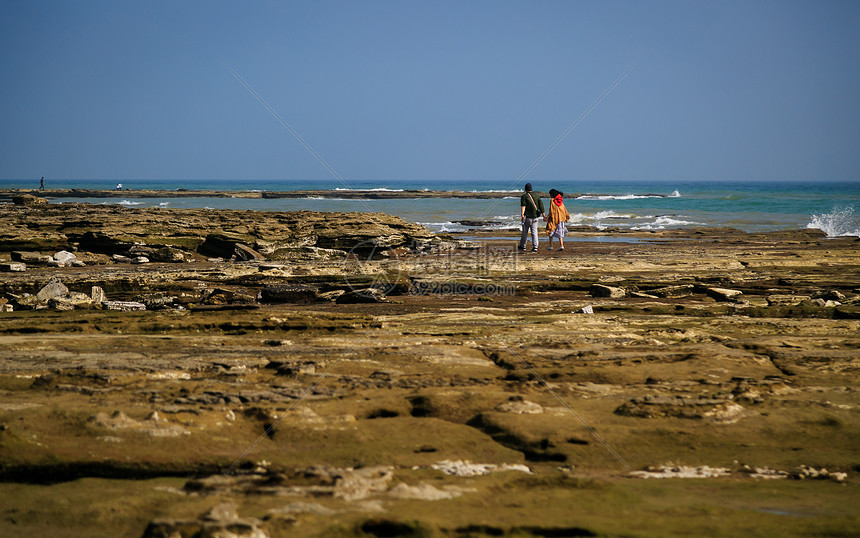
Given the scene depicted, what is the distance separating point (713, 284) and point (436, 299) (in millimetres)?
5181

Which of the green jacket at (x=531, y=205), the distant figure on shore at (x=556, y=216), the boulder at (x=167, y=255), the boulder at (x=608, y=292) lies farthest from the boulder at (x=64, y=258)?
the distant figure on shore at (x=556, y=216)

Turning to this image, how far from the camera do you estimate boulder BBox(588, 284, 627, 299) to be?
1128 centimetres

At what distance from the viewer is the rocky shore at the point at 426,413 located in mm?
3508

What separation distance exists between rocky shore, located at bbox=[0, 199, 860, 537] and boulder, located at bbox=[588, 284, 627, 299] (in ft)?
0.15

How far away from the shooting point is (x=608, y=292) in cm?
Result: 1136

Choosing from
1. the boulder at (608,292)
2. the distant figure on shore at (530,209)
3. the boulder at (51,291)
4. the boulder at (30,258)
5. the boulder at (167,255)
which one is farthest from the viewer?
the distant figure on shore at (530,209)

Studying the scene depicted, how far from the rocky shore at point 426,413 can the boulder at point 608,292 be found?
0.05 meters

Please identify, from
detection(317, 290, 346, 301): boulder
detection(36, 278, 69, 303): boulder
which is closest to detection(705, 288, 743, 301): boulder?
detection(317, 290, 346, 301): boulder

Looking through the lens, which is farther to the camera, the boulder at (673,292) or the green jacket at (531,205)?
the green jacket at (531,205)

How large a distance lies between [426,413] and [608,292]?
276 inches

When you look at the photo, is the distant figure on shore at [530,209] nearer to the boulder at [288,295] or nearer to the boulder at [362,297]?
the boulder at [362,297]

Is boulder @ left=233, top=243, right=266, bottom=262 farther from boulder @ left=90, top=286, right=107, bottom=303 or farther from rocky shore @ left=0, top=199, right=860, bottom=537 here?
boulder @ left=90, top=286, right=107, bottom=303

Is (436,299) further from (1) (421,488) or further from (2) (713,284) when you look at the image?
(1) (421,488)

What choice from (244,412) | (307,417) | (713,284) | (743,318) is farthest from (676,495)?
(713,284)
